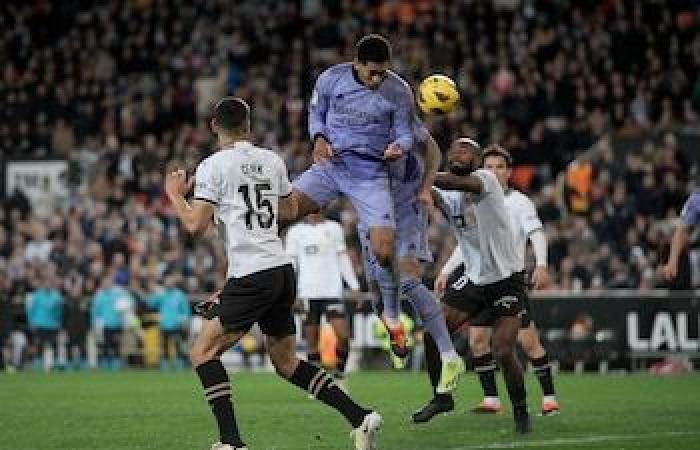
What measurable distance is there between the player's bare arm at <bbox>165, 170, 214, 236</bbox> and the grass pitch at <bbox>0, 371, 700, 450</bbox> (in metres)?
2.13

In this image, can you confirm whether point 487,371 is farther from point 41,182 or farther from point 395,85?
point 41,182

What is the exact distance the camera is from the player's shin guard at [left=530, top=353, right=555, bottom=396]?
1669cm

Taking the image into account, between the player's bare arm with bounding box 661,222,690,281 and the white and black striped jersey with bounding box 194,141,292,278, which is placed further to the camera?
the player's bare arm with bounding box 661,222,690,281

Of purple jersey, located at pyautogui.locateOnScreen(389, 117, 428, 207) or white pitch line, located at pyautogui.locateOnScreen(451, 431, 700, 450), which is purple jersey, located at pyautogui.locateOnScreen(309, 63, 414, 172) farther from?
white pitch line, located at pyautogui.locateOnScreen(451, 431, 700, 450)

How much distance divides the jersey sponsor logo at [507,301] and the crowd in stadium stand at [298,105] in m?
12.3

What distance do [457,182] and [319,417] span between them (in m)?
3.12

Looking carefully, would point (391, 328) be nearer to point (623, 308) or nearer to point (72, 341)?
point (623, 308)

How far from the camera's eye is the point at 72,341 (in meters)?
30.9

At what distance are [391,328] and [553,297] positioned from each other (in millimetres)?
12989

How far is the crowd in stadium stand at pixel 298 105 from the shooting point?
29.0m

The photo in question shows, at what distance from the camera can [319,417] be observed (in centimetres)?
1612

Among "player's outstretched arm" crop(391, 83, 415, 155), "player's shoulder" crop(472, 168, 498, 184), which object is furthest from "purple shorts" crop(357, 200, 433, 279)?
"player's outstretched arm" crop(391, 83, 415, 155)

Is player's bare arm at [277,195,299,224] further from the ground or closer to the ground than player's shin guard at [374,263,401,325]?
further from the ground

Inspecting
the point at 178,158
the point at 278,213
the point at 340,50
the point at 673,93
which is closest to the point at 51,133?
the point at 178,158
